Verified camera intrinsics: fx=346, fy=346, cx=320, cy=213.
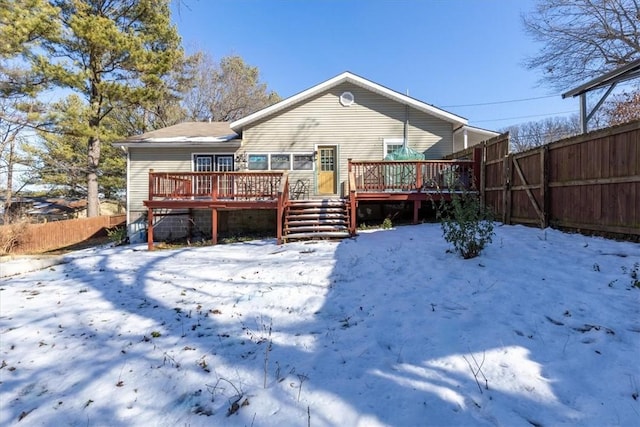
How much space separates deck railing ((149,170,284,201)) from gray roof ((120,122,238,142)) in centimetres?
A: 241

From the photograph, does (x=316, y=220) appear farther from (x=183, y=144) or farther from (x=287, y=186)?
(x=183, y=144)

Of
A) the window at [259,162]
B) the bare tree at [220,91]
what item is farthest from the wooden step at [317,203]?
the bare tree at [220,91]

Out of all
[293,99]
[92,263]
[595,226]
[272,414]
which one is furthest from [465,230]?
[293,99]

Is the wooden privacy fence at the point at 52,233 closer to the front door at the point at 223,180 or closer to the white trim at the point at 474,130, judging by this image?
the front door at the point at 223,180

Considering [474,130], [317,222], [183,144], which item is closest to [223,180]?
[183,144]

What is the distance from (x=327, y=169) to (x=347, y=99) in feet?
8.73

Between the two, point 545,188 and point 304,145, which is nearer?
point 545,188

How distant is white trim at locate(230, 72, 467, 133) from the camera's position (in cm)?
1237

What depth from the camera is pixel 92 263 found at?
7945 millimetres

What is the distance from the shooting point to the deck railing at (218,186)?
9.86m

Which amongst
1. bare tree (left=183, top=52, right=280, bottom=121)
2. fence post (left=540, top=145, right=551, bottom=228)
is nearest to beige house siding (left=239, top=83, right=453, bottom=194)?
fence post (left=540, top=145, right=551, bottom=228)

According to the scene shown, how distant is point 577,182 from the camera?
6.05m

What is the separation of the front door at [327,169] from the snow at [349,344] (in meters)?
7.08

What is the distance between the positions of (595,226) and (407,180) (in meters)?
5.09
